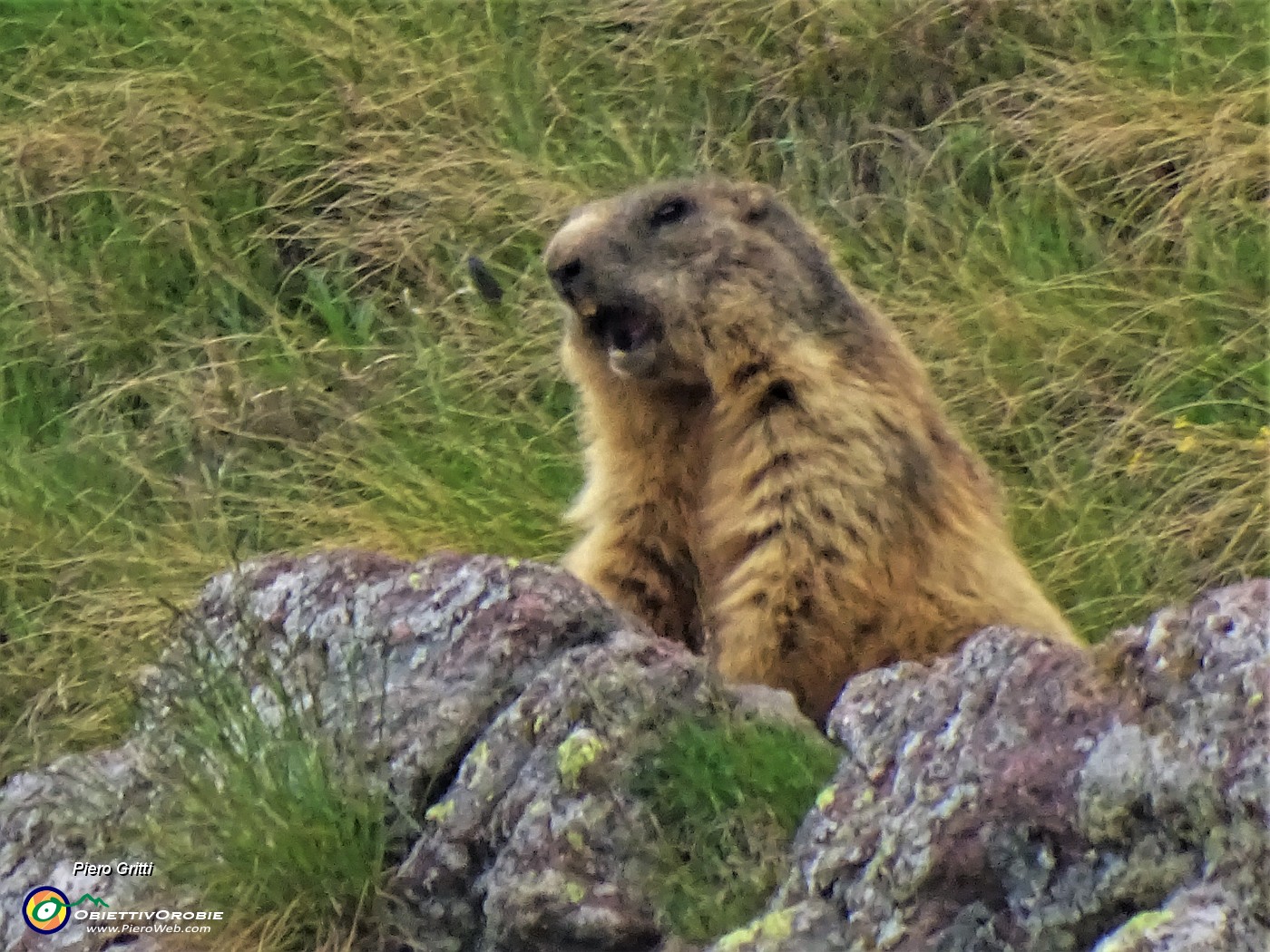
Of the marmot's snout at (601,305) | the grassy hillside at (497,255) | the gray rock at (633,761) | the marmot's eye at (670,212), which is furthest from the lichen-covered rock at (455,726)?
the grassy hillside at (497,255)

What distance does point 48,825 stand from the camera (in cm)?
322

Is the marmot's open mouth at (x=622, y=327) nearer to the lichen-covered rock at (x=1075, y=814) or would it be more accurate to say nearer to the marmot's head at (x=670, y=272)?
the marmot's head at (x=670, y=272)

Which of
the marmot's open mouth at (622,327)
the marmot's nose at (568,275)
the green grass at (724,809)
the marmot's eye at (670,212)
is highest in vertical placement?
the marmot's eye at (670,212)

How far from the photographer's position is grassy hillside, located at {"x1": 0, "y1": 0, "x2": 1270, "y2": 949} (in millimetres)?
5035

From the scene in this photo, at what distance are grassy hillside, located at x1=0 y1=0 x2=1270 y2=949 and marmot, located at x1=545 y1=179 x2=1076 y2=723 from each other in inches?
46.9

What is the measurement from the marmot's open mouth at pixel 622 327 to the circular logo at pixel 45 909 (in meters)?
1.48

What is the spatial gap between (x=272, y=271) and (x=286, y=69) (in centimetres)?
87

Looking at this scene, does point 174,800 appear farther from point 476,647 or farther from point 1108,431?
point 1108,431

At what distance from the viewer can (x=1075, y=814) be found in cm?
223

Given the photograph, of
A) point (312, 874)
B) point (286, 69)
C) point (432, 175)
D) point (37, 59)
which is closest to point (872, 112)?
point (432, 175)

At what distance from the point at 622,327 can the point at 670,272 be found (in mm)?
149

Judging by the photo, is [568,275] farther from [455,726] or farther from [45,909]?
[45,909]

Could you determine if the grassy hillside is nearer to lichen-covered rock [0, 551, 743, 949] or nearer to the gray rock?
lichen-covered rock [0, 551, 743, 949]

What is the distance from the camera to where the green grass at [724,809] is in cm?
258
